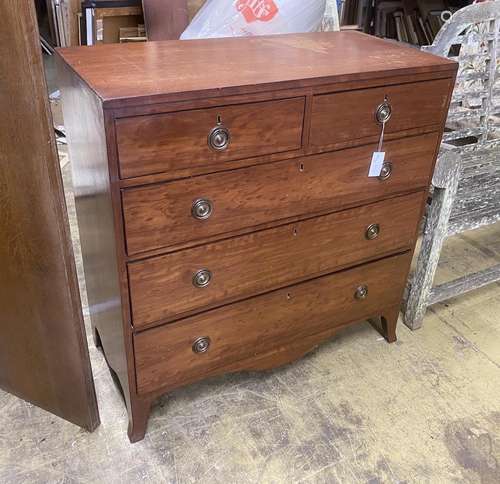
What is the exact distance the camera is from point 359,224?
1.49 meters

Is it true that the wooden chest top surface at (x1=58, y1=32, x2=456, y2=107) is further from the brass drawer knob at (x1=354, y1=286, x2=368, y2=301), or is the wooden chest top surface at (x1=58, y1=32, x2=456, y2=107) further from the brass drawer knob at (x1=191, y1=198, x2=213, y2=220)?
the brass drawer knob at (x1=354, y1=286, x2=368, y2=301)

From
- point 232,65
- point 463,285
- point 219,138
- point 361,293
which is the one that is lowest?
point 463,285

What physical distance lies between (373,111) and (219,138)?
0.43 m

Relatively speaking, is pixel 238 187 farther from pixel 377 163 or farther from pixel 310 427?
pixel 310 427

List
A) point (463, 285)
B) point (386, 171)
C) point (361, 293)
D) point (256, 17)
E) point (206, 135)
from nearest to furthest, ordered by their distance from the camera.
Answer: point (206, 135) < point (386, 171) < point (361, 293) < point (256, 17) < point (463, 285)

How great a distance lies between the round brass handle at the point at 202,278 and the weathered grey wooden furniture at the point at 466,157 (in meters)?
0.83

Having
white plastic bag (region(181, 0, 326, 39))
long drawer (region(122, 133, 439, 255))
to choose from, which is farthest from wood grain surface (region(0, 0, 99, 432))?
white plastic bag (region(181, 0, 326, 39))

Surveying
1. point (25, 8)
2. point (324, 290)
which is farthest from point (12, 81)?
point (324, 290)

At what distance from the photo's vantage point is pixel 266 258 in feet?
4.51

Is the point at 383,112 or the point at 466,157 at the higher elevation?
the point at 383,112

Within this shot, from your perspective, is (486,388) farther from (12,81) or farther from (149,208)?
(12,81)

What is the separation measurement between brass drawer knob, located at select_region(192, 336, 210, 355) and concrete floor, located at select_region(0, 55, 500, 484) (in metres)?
0.27

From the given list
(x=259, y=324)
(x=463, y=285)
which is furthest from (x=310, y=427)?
(x=463, y=285)

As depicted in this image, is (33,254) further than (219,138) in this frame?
Yes
